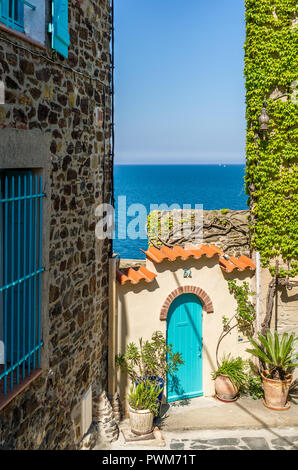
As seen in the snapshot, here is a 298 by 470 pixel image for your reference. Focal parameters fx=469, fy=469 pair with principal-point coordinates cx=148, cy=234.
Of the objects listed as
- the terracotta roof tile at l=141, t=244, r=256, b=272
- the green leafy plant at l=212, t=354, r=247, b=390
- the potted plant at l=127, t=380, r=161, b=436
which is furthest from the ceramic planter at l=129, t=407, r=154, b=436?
the terracotta roof tile at l=141, t=244, r=256, b=272

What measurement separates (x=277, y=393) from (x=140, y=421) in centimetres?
271

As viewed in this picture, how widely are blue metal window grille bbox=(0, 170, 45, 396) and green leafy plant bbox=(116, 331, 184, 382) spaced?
3378 mm

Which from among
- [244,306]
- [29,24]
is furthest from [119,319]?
[29,24]

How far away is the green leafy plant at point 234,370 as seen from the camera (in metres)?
8.96

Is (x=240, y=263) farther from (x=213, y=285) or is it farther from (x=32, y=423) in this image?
(x=32, y=423)

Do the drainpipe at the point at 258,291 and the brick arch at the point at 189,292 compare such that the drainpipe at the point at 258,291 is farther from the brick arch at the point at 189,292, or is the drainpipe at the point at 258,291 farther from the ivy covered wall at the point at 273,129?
the brick arch at the point at 189,292

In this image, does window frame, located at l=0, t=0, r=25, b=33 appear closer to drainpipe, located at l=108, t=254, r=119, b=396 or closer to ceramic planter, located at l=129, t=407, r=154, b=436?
drainpipe, located at l=108, t=254, r=119, b=396

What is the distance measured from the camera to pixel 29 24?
4.61 meters

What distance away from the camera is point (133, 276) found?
8297 millimetres

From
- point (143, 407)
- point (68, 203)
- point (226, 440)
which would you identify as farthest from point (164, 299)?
point (68, 203)

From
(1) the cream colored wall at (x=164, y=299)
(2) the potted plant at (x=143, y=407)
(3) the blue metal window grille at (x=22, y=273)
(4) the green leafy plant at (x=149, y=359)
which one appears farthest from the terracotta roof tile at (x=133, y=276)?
(3) the blue metal window grille at (x=22, y=273)

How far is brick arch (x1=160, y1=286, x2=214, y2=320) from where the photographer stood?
8.64m

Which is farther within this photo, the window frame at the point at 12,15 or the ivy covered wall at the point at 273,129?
the ivy covered wall at the point at 273,129

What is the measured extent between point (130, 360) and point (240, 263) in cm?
291
